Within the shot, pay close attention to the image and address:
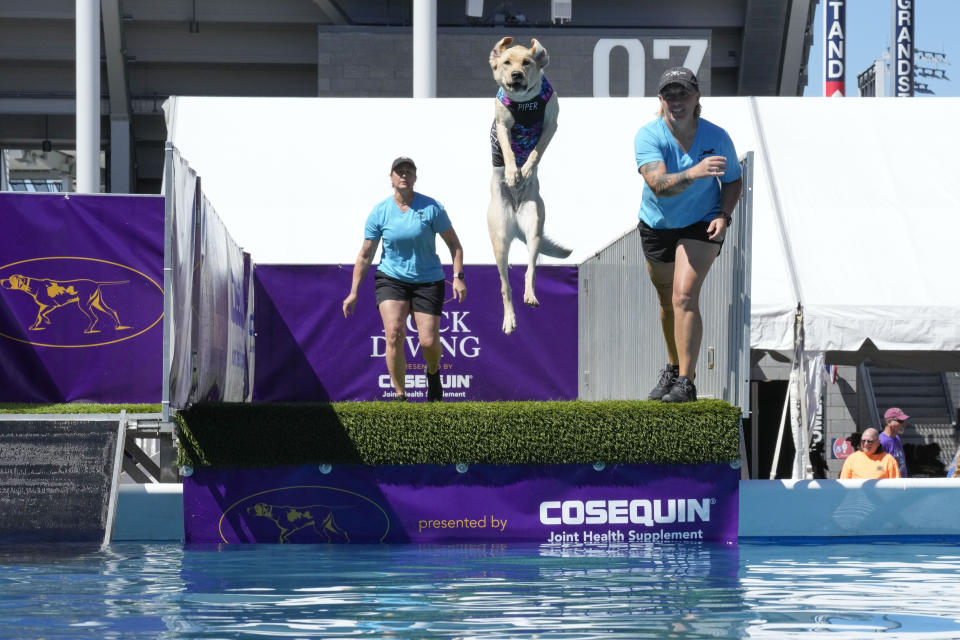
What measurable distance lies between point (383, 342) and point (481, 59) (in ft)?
27.7

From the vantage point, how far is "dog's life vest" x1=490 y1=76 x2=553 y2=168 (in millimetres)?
6938

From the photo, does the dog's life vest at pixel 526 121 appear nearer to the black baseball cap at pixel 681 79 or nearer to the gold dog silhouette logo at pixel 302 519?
the black baseball cap at pixel 681 79

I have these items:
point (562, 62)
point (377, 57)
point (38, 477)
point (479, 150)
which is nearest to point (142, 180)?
point (377, 57)

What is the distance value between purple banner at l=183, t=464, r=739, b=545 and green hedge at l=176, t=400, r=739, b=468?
6 centimetres

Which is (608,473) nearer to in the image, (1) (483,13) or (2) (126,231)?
(2) (126,231)

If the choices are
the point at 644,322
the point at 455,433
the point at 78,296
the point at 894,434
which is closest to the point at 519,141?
the point at 455,433

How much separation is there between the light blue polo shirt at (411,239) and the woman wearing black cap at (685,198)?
1602mm

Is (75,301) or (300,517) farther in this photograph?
(75,301)

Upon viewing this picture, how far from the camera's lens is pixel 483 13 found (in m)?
19.3

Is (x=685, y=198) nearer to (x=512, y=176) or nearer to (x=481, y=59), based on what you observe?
(x=512, y=176)

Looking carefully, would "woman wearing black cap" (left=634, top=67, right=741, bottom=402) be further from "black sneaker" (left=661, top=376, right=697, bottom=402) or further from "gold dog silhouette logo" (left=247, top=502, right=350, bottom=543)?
"gold dog silhouette logo" (left=247, top=502, right=350, bottom=543)

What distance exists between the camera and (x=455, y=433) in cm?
604

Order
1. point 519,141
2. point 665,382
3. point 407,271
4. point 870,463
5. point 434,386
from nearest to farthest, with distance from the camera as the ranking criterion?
point 665,382 → point 519,141 → point 407,271 → point 434,386 → point 870,463

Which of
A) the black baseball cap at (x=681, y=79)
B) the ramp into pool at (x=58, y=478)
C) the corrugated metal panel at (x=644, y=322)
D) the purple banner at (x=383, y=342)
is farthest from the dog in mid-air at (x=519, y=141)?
the purple banner at (x=383, y=342)
